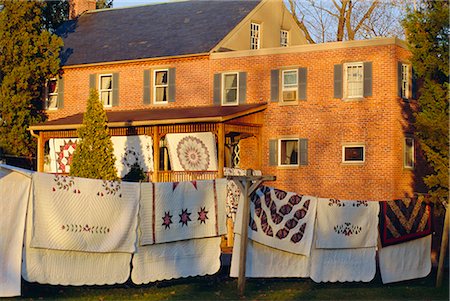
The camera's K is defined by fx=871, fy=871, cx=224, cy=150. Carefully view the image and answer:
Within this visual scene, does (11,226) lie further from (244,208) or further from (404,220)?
(404,220)

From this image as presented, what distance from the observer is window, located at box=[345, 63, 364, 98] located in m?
30.1

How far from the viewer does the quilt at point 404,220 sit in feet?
61.4

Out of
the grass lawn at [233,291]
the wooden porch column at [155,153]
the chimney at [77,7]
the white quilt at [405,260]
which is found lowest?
the grass lawn at [233,291]

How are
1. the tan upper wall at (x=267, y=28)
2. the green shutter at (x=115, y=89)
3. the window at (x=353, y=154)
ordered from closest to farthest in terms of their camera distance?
the window at (x=353, y=154), the tan upper wall at (x=267, y=28), the green shutter at (x=115, y=89)

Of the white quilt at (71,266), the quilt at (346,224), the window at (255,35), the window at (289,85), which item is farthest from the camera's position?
the window at (255,35)

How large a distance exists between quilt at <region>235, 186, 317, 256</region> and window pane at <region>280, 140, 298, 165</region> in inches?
547

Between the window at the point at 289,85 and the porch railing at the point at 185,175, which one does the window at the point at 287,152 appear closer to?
the window at the point at 289,85

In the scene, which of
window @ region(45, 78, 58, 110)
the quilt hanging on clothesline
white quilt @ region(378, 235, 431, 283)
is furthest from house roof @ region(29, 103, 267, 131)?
white quilt @ region(378, 235, 431, 283)

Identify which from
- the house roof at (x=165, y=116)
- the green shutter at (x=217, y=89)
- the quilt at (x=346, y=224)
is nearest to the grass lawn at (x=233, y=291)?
the quilt at (x=346, y=224)

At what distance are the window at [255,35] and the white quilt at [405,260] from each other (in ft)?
58.1

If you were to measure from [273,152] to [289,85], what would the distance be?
8.17 ft

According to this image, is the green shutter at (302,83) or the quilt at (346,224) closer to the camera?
the quilt at (346,224)

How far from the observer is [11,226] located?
1383 centimetres

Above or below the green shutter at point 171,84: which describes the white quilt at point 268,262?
below
